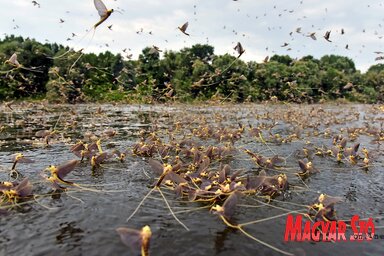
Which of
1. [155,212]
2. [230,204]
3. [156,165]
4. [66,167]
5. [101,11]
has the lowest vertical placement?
[155,212]

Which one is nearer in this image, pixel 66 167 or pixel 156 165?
pixel 156 165

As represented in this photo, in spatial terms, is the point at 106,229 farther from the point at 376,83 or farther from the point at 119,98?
the point at 376,83

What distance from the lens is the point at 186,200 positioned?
6.56 metres

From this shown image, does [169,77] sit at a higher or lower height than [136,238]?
higher

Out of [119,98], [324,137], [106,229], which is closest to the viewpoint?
[106,229]

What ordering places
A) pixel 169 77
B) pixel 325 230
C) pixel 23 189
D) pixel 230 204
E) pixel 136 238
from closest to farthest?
pixel 136 238 → pixel 230 204 → pixel 325 230 → pixel 23 189 → pixel 169 77

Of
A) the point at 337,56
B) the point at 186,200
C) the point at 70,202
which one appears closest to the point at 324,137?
the point at 186,200

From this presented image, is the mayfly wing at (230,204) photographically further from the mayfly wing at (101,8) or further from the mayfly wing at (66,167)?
the mayfly wing at (101,8)

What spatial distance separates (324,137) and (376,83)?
67.1 metres

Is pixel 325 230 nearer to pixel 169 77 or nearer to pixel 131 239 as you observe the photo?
pixel 131 239

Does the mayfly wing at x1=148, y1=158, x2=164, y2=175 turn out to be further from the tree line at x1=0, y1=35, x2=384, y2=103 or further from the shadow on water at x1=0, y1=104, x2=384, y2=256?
the tree line at x1=0, y1=35, x2=384, y2=103

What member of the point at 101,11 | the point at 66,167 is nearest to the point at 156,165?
the point at 66,167

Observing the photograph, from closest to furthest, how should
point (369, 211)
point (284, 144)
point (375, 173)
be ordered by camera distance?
point (369, 211), point (375, 173), point (284, 144)

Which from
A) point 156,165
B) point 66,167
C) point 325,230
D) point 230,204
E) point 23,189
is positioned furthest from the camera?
point 23,189
